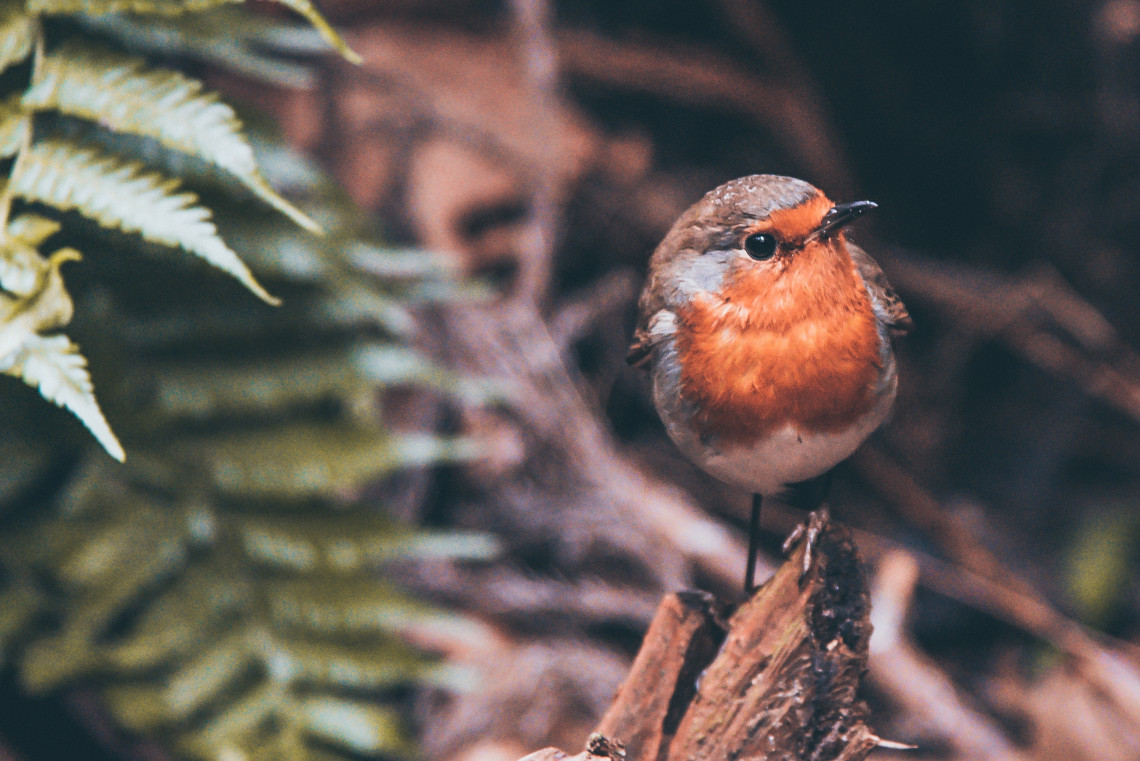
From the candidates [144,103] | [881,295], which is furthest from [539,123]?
[881,295]

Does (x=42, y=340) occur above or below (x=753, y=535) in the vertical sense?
below

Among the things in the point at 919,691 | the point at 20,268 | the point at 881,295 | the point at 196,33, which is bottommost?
the point at 20,268

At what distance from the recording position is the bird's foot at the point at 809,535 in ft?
2.75

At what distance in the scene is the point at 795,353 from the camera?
802 mm

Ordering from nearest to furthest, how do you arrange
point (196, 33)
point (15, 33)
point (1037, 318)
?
point (15, 33), point (196, 33), point (1037, 318)

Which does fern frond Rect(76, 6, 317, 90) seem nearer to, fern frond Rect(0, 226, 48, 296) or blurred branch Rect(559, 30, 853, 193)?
fern frond Rect(0, 226, 48, 296)

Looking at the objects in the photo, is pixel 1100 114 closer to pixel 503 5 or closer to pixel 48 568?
pixel 503 5

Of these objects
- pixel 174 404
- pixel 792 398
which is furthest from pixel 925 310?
pixel 174 404

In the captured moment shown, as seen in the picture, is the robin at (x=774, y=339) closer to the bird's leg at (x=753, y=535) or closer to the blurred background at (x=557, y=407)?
the bird's leg at (x=753, y=535)

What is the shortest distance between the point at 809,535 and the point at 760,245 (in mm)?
289

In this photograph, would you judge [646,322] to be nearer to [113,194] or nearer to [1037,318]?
[113,194]

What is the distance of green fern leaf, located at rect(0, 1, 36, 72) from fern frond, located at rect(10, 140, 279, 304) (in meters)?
0.13

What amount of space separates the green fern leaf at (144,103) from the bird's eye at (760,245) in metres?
0.60

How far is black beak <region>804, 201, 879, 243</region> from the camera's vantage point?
747 mm
